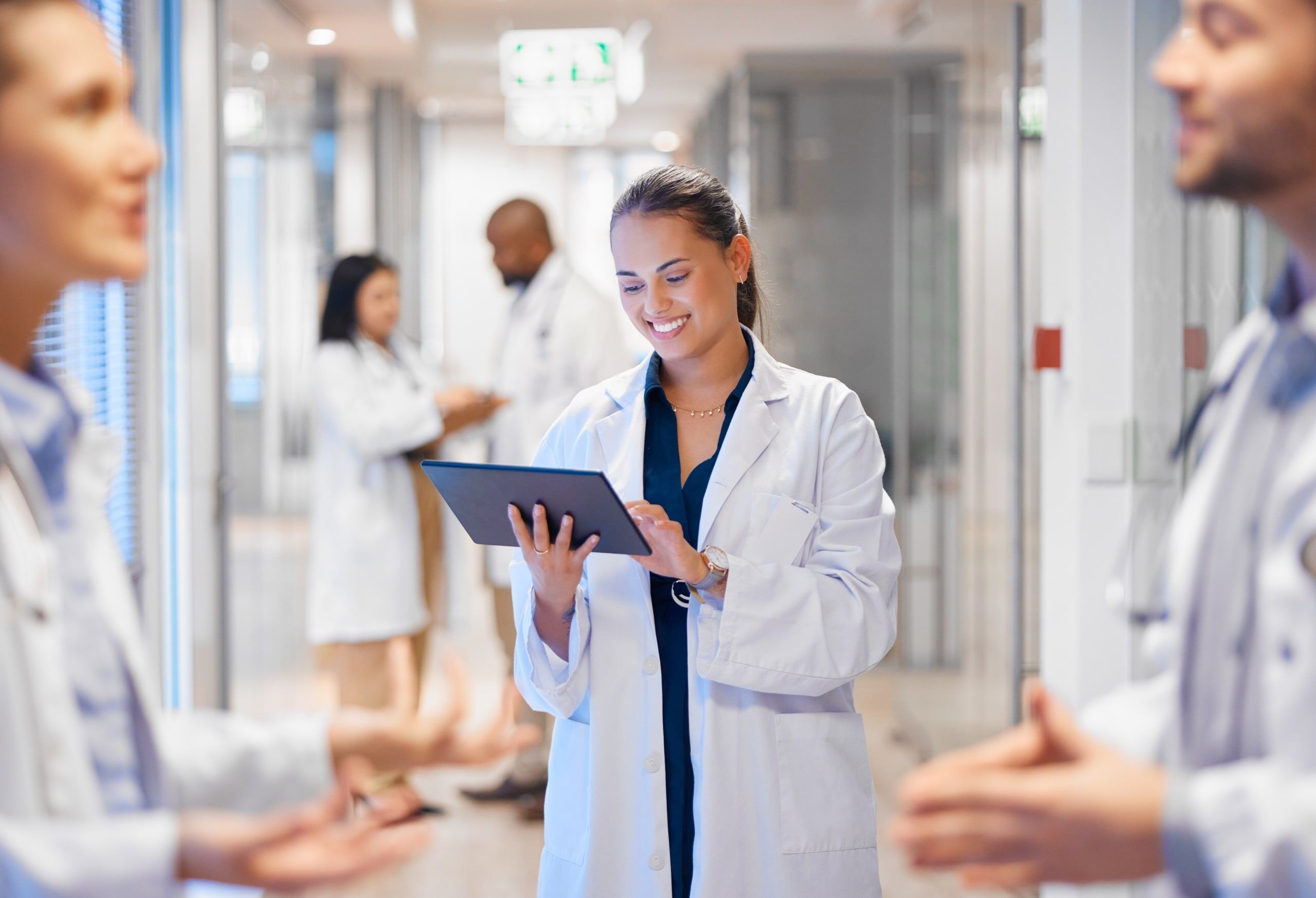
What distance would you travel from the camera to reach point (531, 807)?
3887 mm

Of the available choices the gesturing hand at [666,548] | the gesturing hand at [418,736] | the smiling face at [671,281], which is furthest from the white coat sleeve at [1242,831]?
the smiling face at [671,281]

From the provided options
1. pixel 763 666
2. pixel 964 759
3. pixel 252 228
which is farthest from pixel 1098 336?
pixel 252 228

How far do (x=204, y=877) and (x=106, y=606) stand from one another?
22 cm

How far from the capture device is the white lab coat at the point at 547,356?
4.02 meters

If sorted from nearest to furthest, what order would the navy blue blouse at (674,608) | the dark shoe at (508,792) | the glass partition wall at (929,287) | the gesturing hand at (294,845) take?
the gesturing hand at (294,845), the navy blue blouse at (674,608), the glass partition wall at (929,287), the dark shoe at (508,792)

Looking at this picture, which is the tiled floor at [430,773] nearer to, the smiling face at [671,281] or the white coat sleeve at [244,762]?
the smiling face at [671,281]

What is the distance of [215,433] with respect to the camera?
11.0ft

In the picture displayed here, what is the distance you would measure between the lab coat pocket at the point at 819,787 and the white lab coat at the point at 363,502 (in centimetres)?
212

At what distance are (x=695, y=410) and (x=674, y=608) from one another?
322 millimetres

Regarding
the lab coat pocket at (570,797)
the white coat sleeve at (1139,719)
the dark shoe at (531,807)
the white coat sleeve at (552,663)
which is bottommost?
the dark shoe at (531,807)

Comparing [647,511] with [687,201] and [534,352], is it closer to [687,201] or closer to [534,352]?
[687,201]

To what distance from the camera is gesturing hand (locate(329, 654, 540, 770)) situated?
104 centimetres

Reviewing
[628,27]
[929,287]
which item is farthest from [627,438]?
[628,27]

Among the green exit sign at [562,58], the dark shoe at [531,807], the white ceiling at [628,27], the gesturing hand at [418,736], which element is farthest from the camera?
the green exit sign at [562,58]
